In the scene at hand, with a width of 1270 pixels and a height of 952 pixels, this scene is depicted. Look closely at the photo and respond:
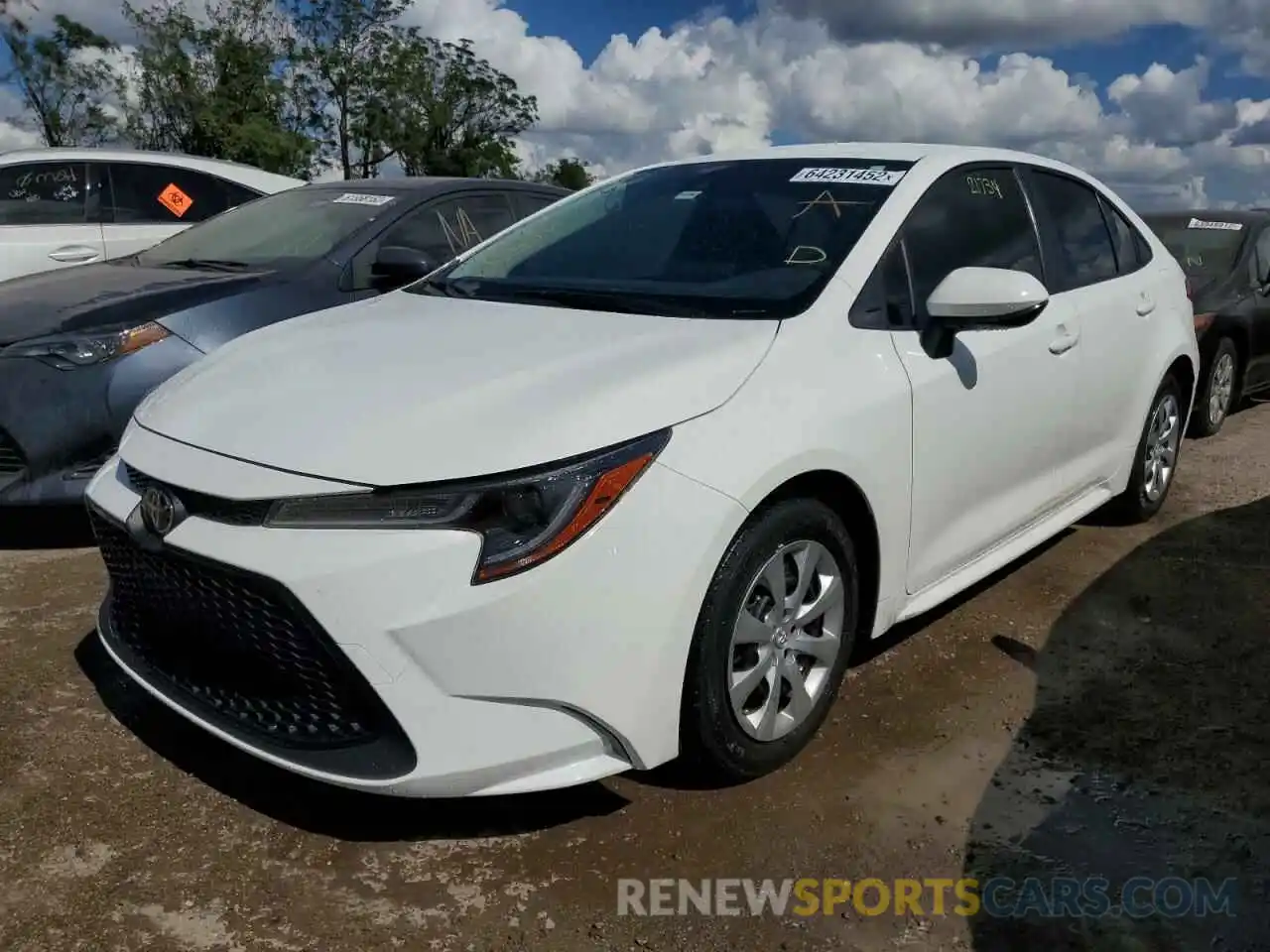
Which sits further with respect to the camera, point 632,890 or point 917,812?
point 917,812

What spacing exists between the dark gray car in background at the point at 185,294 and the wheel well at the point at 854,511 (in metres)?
2.37

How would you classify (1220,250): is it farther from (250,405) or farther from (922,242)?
(250,405)

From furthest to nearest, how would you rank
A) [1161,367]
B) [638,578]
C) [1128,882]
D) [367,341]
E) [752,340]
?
[1161,367]
[367,341]
[752,340]
[1128,882]
[638,578]

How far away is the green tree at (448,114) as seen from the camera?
37094 mm

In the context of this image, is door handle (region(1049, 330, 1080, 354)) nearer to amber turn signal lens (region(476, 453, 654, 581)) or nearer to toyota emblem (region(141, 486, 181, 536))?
amber turn signal lens (region(476, 453, 654, 581))

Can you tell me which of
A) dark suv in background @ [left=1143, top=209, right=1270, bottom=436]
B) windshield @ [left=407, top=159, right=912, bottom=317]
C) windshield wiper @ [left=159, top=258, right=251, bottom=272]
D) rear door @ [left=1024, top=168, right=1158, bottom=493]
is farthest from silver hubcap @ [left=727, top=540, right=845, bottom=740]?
dark suv in background @ [left=1143, top=209, right=1270, bottom=436]

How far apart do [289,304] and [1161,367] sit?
363cm

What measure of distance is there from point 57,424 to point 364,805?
7.50 feet

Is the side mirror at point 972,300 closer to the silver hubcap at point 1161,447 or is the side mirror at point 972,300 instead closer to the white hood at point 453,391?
the white hood at point 453,391

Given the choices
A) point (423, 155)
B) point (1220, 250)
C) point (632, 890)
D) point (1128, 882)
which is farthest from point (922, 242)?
point (423, 155)

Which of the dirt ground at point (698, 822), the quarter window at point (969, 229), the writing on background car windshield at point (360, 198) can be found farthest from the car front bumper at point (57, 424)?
the quarter window at point (969, 229)

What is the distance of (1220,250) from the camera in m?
7.39

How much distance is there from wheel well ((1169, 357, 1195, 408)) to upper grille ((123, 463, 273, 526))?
3.92 m

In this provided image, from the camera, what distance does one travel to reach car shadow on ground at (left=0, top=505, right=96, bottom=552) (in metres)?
4.51
